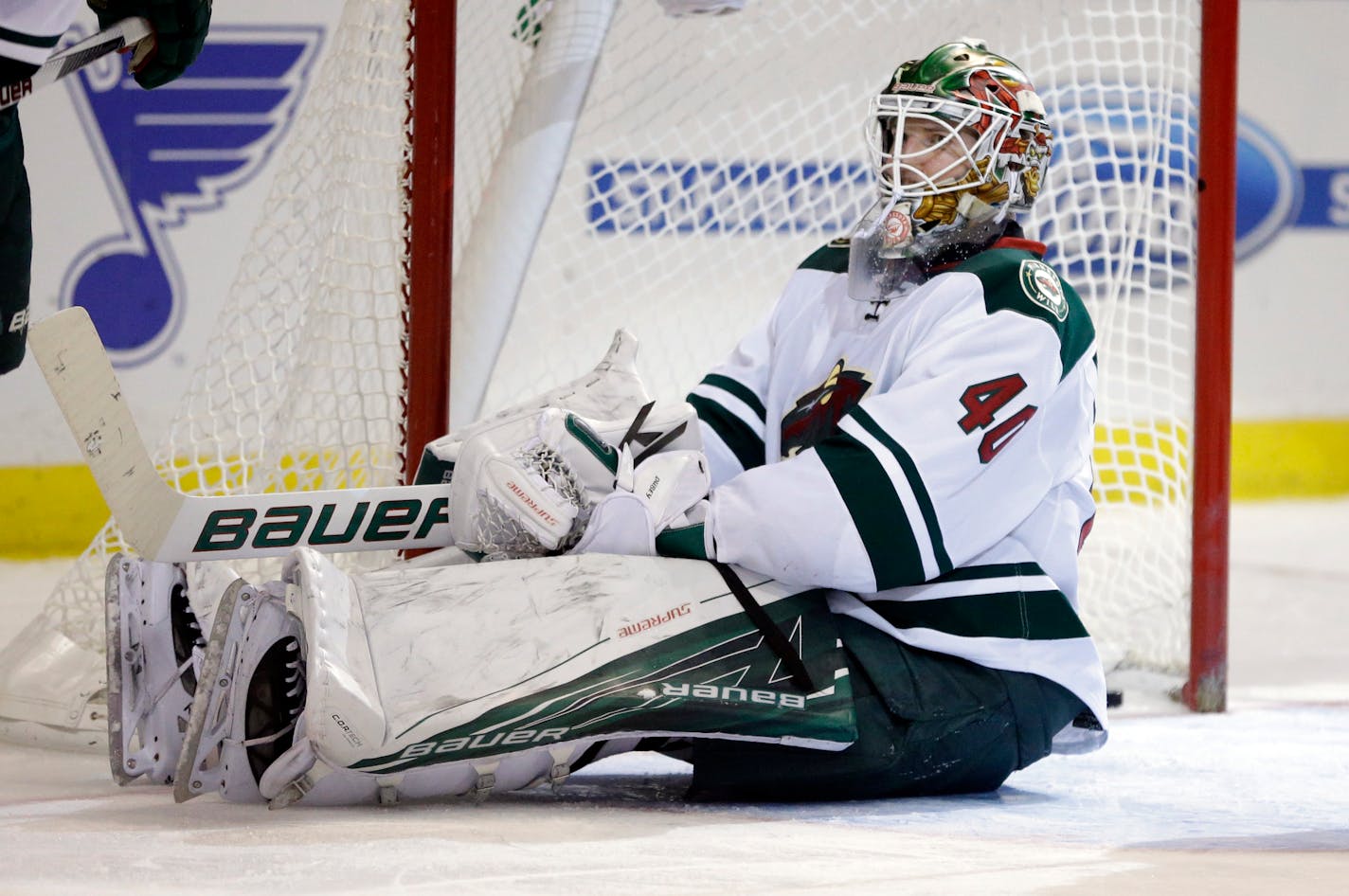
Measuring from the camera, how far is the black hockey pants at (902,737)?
6.19 feet

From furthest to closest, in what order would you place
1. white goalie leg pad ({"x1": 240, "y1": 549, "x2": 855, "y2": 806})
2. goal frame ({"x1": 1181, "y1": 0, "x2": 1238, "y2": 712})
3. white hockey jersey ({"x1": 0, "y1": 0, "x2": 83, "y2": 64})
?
goal frame ({"x1": 1181, "y1": 0, "x2": 1238, "y2": 712}) < white hockey jersey ({"x1": 0, "y1": 0, "x2": 83, "y2": 64}) < white goalie leg pad ({"x1": 240, "y1": 549, "x2": 855, "y2": 806})

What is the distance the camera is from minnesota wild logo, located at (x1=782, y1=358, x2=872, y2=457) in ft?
6.71

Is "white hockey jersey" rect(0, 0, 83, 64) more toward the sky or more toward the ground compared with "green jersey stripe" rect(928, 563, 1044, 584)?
more toward the sky

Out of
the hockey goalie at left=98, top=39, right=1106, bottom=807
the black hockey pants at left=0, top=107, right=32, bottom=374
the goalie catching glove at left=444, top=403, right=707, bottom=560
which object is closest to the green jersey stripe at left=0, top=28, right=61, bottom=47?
the black hockey pants at left=0, top=107, right=32, bottom=374

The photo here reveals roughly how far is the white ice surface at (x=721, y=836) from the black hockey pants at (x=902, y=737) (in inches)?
1.5

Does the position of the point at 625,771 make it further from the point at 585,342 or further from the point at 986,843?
the point at 585,342

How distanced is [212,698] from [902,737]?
2.56 ft

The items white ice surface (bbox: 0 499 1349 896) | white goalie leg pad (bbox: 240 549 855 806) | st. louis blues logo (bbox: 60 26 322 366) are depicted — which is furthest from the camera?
st. louis blues logo (bbox: 60 26 322 366)

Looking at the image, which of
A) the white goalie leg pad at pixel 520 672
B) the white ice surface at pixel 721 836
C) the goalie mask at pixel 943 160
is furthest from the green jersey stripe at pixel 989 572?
the goalie mask at pixel 943 160

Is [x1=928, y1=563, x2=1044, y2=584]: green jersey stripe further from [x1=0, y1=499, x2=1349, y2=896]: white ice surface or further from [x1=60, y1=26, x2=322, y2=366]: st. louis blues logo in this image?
[x1=60, y1=26, x2=322, y2=366]: st. louis blues logo

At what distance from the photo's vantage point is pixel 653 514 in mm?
1876

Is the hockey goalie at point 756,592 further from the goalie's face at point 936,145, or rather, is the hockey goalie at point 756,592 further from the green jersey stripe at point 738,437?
the green jersey stripe at point 738,437

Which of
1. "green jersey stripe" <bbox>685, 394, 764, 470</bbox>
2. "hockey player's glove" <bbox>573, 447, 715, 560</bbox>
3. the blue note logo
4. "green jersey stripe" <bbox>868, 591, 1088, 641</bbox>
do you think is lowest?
the blue note logo

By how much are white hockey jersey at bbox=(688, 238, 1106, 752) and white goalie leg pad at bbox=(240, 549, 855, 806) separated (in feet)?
0.32
